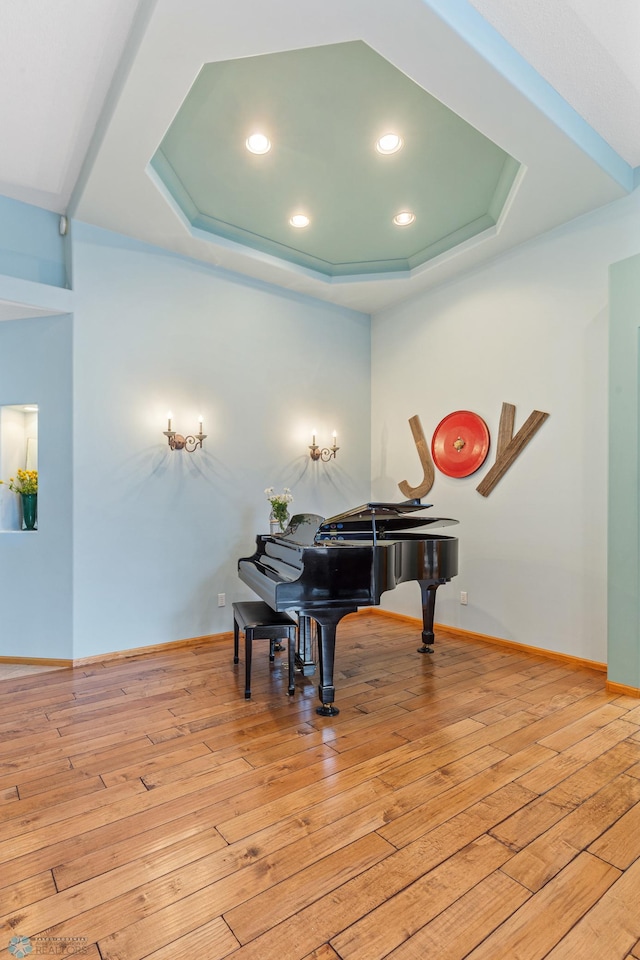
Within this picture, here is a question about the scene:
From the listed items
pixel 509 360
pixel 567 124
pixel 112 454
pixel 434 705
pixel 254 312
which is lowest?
pixel 434 705

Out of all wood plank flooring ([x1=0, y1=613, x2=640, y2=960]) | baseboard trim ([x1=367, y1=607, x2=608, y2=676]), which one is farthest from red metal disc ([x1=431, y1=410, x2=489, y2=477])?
wood plank flooring ([x1=0, y1=613, x2=640, y2=960])

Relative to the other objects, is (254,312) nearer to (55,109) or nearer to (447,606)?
(55,109)

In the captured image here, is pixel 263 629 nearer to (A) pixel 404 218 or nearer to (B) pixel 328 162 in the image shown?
(B) pixel 328 162

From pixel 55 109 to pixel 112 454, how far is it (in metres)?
2.23

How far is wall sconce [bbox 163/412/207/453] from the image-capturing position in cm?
415

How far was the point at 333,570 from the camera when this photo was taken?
2842 mm

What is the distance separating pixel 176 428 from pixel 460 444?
2595 millimetres

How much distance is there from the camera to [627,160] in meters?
3.34

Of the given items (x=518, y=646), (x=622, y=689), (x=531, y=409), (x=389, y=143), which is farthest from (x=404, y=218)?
(x=622, y=689)

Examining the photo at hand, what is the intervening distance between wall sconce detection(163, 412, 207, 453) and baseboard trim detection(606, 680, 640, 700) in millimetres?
3550

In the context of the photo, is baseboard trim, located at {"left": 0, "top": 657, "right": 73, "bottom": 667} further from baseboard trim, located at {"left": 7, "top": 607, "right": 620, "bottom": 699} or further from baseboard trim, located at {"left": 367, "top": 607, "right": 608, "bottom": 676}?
baseboard trim, located at {"left": 367, "top": 607, "right": 608, "bottom": 676}

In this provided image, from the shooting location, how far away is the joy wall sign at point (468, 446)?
162 inches

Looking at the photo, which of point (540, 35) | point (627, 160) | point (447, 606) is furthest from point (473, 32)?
point (447, 606)

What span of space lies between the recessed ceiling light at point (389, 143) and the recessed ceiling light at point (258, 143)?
0.72 metres
